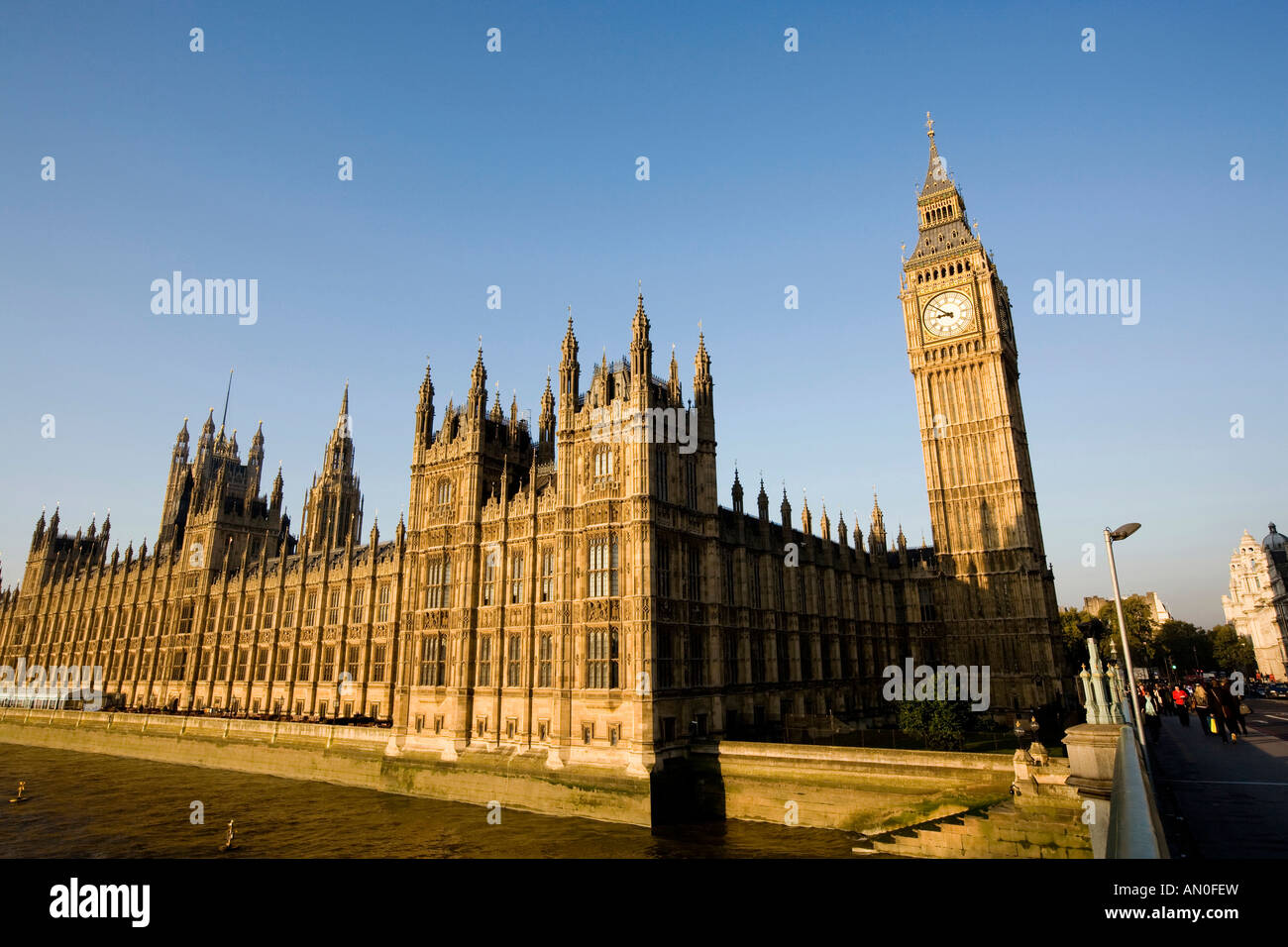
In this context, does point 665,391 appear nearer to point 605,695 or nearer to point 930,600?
point 605,695

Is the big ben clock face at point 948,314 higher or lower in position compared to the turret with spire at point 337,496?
higher

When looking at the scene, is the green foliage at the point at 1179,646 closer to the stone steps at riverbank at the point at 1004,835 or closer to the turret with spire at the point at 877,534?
the turret with spire at the point at 877,534

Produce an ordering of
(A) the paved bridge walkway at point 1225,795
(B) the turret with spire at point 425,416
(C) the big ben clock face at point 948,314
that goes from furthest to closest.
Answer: (C) the big ben clock face at point 948,314, (B) the turret with spire at point 425,416, (A) the paved bridge walkway at point 1225,795

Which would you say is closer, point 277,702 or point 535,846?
point 535,846

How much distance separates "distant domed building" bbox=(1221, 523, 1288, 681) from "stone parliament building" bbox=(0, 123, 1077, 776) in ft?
267

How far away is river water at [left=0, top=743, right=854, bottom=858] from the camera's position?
33.8m

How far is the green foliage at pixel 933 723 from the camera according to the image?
43.8 metres

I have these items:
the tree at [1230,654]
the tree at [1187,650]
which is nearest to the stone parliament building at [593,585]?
the tree at [1187,650]

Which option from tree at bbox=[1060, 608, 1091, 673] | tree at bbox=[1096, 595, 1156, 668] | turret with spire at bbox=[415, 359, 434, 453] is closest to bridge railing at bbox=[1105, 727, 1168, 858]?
turret with spire at bbox=[415, 359, 434, 453]

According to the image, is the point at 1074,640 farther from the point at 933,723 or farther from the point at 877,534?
the point at 933,723

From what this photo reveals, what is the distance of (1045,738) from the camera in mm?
55094

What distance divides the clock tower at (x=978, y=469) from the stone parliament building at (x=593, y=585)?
0.24 m
